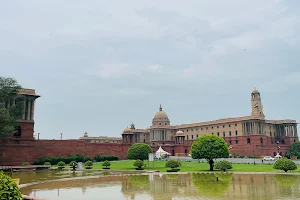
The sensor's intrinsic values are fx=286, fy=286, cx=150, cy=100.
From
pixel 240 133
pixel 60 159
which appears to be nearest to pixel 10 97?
pixel 60 159

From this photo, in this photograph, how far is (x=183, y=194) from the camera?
16.6 metres

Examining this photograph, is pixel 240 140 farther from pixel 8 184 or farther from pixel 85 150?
pixel 8 184

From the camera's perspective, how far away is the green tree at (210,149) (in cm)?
3619

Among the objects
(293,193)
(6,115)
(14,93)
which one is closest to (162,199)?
(293,193)

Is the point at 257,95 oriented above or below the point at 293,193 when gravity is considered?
above

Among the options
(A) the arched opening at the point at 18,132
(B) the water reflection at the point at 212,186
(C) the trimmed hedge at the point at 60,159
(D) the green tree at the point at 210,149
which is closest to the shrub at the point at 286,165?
(D) the green tree at the point at 210,149

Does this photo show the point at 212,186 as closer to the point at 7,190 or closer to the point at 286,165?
the point at 7,190

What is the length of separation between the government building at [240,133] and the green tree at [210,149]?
120 feet

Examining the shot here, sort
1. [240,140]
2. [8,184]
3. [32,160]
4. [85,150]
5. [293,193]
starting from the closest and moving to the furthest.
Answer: [8,184]
[293,193]
[32,160]
[85,150]
[240,140]

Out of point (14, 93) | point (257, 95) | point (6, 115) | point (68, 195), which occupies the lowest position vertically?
point (68, 195)

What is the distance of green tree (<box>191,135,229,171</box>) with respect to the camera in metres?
36.2

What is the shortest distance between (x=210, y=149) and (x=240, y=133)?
5550 cm

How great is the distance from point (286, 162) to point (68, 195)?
79.8 ft

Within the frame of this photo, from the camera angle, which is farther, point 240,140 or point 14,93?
point 240,140
